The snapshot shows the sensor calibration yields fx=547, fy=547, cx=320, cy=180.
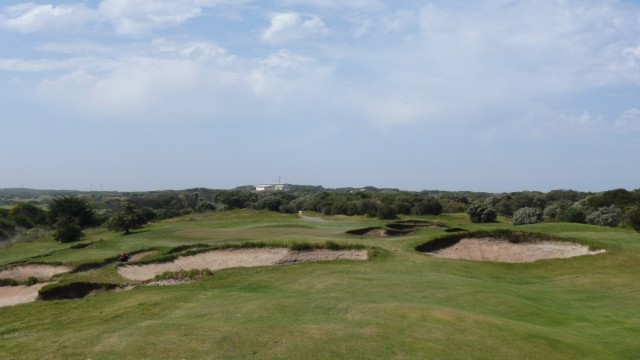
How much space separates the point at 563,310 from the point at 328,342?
10673 millimetres

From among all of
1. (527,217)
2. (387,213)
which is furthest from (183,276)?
(387,213)

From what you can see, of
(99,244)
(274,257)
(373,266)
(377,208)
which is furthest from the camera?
(377,208)

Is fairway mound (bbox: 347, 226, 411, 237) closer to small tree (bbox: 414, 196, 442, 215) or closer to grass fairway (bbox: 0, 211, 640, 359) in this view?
grass fairway (bbox: 0, 211, 640, 359)

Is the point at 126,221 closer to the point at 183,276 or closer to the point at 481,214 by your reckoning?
the point at 183,276

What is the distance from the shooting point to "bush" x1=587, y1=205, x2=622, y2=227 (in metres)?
61.9

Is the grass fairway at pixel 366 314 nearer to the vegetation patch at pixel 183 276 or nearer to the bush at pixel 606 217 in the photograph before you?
the vegetation patch at pixel 183 276

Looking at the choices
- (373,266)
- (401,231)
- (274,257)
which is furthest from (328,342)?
(401,231)

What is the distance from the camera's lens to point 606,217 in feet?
205

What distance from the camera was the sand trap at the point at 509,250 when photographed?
32344 millimetres

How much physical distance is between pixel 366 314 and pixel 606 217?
181 ft

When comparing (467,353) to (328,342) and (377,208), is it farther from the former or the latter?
(377,208)

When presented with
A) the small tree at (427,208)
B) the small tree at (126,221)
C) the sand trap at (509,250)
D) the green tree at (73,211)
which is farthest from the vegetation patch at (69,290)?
the small tree at (427,208)

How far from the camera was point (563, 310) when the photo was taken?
20078 millimetres

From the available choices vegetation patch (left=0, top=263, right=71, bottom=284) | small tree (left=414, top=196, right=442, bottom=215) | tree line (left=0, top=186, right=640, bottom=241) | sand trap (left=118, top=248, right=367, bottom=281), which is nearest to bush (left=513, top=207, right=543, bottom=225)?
tree line (left=0, top=186, right=640, bottom=241)
